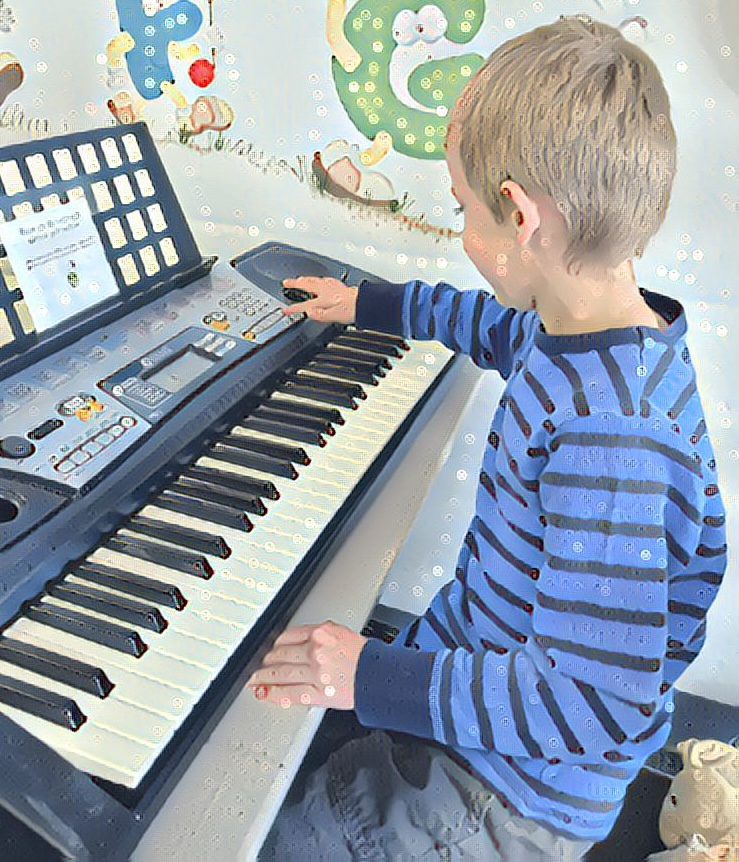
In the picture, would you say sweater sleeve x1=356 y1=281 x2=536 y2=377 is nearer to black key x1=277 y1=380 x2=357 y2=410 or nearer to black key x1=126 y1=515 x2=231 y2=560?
black key x1=277 y1=380 x2=357 y2=410

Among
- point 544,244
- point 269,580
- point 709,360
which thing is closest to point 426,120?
point 709,360

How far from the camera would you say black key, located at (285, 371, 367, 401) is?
0.91m

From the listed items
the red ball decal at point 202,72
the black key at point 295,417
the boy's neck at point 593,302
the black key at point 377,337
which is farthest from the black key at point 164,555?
the red ball decal at point 202,72

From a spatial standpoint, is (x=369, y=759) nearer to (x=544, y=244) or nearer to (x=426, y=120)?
(x=544, y=244)

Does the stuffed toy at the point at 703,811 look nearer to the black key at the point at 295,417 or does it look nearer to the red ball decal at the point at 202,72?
the black key at the point at 295,417

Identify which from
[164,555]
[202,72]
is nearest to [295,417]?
[164,555]

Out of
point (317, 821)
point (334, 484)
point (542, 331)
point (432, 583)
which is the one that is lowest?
point (432, 583)

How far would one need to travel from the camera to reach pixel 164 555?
657mm

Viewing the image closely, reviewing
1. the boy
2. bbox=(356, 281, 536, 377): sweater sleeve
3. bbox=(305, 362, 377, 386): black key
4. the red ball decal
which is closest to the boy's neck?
the boy

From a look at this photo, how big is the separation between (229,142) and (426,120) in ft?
0.95

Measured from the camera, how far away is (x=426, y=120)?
110 centimetres

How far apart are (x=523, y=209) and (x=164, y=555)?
371 mm

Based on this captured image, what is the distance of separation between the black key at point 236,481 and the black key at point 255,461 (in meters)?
0.02

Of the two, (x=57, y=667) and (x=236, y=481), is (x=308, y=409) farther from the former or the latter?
(x=57, y=667)
